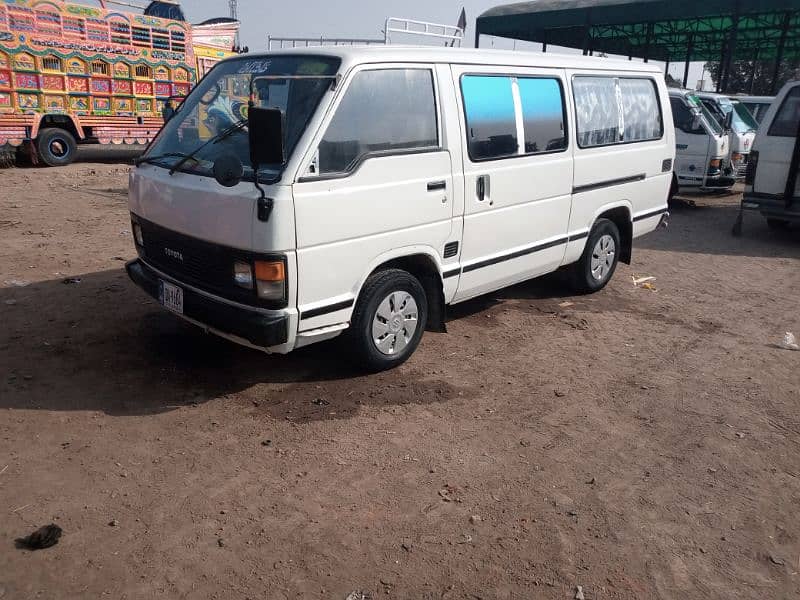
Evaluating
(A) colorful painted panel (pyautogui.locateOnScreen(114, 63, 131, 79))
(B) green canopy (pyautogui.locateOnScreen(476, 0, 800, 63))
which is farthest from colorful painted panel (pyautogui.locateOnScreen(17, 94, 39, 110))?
(B) green canopy (pyautogui.locateOnScreen(476, 0, 800, 63))

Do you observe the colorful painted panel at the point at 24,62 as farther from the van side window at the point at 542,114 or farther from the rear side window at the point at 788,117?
the rear side window at the point at 788,117

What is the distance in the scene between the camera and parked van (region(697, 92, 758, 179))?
1215 cm

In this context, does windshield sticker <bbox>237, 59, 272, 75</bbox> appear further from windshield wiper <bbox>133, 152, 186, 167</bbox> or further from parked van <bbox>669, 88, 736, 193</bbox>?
parked van <bbox>669, 88, 736, 193</bbox>

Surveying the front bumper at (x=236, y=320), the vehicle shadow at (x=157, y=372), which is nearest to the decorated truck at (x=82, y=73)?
the vehicle shadow at (x=157, y=372)

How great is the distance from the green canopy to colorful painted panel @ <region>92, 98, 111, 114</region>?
16169 millimetres

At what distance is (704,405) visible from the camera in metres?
4.38

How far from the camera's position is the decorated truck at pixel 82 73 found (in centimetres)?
1238

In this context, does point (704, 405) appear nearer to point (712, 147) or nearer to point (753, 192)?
point (753, 192)

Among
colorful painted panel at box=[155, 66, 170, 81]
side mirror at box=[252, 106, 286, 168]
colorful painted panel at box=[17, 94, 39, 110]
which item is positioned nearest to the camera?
side mirror at box=[252, 106, 286, 168]

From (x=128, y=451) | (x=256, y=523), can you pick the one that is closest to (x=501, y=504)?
(x=256, y=523)

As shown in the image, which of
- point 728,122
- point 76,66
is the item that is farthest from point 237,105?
point 76,66

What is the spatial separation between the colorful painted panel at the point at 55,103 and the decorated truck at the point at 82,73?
20 millimetres

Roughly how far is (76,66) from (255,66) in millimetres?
10804

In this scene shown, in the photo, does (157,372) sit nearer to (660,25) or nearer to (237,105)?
(237,105)
